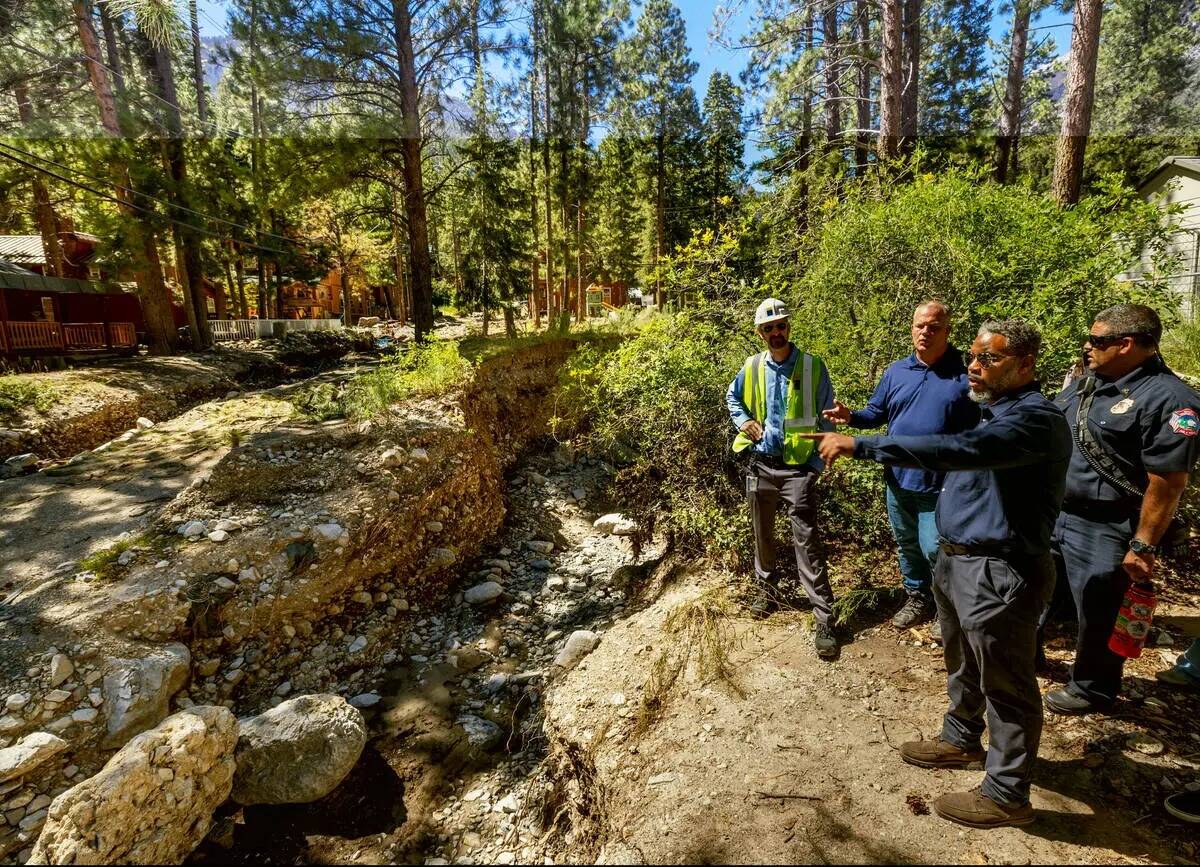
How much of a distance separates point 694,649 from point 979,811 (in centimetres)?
186

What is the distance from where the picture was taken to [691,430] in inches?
208

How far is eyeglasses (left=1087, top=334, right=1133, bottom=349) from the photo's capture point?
2.61 meters

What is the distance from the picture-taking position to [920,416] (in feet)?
10.8

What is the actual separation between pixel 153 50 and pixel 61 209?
619cm

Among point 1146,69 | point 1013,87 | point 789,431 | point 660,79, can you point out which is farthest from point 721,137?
point 1146,69

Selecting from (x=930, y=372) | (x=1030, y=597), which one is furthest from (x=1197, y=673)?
(x=930, y=372)

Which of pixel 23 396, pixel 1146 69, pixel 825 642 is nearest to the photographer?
pixel 825 642

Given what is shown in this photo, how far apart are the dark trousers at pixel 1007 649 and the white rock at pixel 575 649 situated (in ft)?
10.2

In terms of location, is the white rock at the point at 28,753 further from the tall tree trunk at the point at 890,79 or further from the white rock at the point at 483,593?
the tall tree trunk at the point at 890,79

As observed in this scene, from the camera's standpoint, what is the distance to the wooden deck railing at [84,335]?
1463 cm

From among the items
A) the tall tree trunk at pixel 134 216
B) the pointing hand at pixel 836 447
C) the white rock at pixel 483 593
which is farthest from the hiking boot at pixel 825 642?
the tall tree trunk at pixel 134 216

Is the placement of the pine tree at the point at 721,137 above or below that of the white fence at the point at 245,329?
above

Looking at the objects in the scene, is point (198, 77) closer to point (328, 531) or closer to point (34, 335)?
point (34, 335)

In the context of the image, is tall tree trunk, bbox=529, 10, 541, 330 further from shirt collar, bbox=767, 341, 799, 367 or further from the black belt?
the black belt
